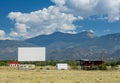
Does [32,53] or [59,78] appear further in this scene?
[32,53]

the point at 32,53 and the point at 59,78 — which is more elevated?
the point at 32,53

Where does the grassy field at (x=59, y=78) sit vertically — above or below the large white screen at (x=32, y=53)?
below

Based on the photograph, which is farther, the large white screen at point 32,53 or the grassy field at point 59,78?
the large white screen at point 32,53

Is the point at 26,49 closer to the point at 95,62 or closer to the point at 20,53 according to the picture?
the point at 20,53

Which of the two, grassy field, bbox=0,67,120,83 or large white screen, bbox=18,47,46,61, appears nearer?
grassy field, bbox=0,67,120,83

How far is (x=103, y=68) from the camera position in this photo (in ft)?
388

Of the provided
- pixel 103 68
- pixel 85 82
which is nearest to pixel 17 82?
pixel 85 82

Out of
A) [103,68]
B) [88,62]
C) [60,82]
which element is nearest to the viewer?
[60,82]

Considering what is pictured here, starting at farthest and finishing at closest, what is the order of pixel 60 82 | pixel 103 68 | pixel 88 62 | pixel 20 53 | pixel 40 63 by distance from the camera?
1. pixel 40 63
2. pixel 20 53
3. pixel 88 62
4. pixel 103 68
5. pixel 60 82

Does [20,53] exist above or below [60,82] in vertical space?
above

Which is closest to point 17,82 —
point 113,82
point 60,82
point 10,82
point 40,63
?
point 10,82

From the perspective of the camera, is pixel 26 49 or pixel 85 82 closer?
pixel 85 82

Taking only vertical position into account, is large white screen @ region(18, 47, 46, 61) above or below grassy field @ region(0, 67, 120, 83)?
above

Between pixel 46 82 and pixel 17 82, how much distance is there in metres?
3.36
